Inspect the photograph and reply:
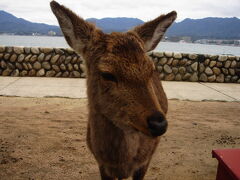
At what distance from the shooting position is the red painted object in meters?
2.92

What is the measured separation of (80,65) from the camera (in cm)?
1325

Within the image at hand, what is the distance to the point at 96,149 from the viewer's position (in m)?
3.11

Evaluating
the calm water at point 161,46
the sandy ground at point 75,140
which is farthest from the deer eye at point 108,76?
the calm water at point 161,46

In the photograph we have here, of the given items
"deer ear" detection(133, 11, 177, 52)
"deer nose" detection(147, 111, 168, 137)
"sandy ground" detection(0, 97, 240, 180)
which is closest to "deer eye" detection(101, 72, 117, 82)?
"deer nose" detection(147, 111, 168, 137)

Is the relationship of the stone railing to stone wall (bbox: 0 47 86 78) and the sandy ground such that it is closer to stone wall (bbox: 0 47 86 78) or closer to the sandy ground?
stone wall (bbox: 0 47 86 78)

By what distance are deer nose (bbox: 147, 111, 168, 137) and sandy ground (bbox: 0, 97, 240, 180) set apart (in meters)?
2.51

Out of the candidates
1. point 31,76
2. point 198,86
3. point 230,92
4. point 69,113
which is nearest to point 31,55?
point 31,76

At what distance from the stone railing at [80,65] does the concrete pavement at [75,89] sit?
62 centimetres

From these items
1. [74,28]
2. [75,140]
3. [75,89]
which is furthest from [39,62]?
[74,28]

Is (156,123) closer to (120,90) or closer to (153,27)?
(120,90)

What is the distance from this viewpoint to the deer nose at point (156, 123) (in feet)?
7.15

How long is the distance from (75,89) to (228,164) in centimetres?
814

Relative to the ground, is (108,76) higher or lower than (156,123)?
higher

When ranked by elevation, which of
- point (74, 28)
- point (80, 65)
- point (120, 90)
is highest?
point (74, 28)
